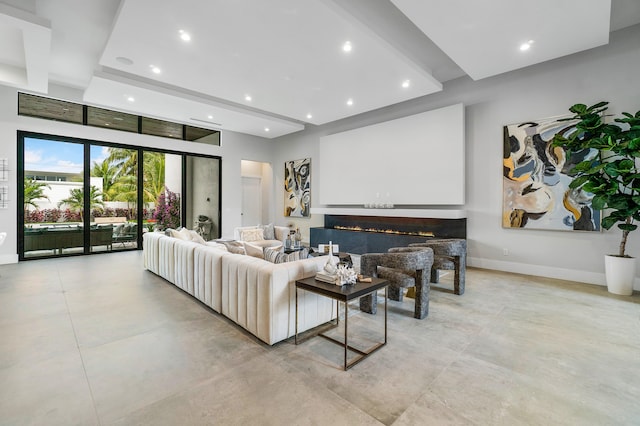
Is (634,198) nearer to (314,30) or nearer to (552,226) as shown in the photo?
(552,226)

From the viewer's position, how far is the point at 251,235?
6.43m

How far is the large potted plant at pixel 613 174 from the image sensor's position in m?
3.86

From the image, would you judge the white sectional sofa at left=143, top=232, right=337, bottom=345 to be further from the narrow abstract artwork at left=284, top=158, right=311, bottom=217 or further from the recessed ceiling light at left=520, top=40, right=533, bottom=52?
the narrow abstract artwork at left=284, top=158, right=311, bottom=217

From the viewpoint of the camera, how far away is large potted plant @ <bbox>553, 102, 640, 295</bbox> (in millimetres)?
3861

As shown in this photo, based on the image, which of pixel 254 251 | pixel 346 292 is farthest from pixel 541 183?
pixel 254 251

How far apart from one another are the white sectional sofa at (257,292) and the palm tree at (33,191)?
5.22 meters

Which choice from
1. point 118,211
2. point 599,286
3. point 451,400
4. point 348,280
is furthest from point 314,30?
point 118,211

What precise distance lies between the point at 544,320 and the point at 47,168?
9.54 meters

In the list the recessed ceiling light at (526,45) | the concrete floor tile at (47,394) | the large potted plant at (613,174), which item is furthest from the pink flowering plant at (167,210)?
the large potted plant at (613,174)

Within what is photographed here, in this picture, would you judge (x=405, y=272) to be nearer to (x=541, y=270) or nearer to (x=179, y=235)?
(x=541, y=270)

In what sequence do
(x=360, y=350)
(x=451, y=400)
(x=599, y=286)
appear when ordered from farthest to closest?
(x=599, y=286)
(x=360, y=350)
(x=451, y=400)

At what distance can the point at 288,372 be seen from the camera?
7.32 feet

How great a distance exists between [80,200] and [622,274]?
10.4m

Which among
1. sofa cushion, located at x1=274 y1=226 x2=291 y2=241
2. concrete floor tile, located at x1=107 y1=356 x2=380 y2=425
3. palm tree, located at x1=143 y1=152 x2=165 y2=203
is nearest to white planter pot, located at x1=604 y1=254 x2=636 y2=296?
concrete floor tile, located at x1=107 y1=356 x2=380 y2=425
